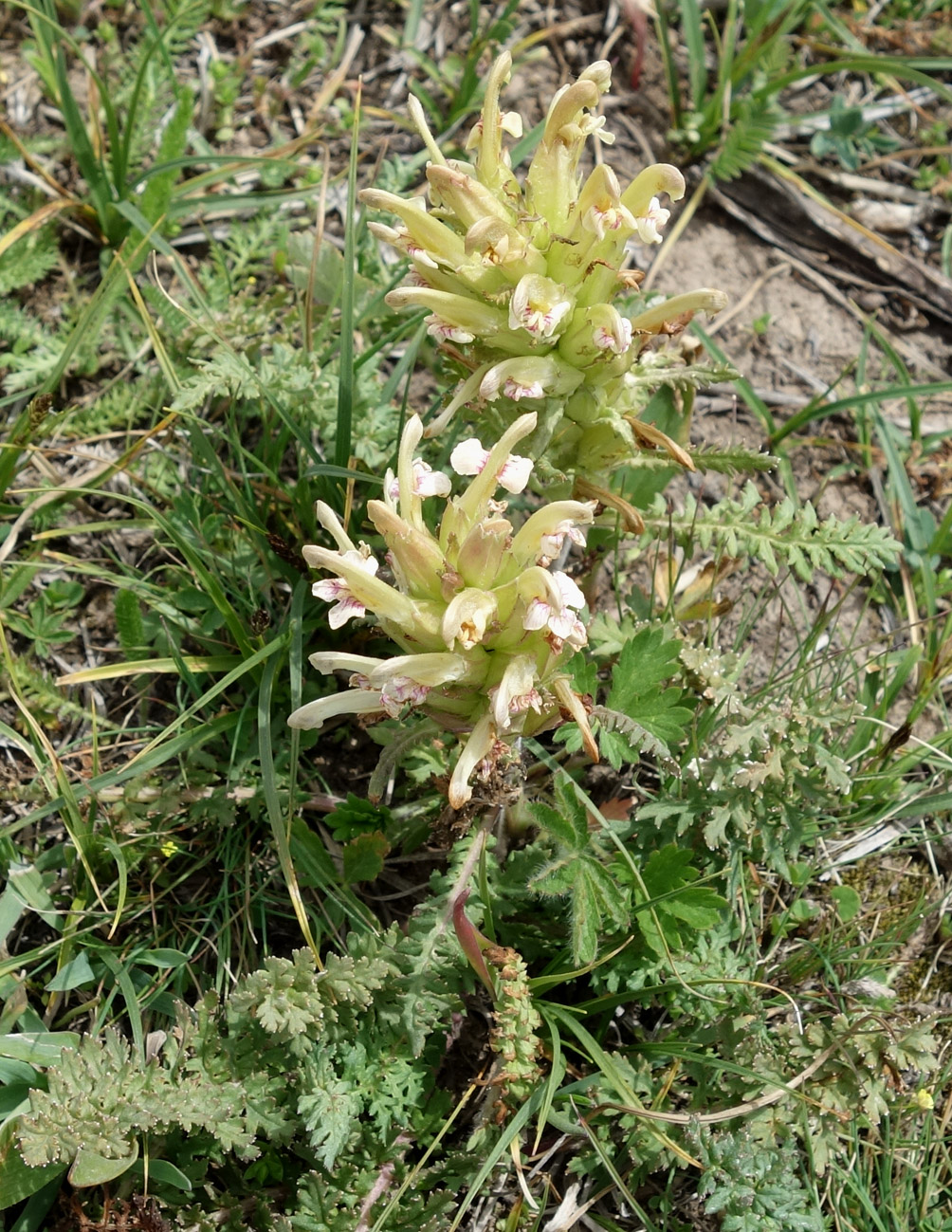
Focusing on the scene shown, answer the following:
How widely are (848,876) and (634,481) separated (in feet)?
4.92

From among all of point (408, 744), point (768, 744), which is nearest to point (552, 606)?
point (408, 744)

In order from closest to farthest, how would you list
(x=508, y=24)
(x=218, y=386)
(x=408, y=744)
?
(x=408, y=744), (x=218, y=386), (x=508, y=24)

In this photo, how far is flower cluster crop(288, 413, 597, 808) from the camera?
235 centimetres

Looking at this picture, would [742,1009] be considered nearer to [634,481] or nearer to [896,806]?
[896,806]

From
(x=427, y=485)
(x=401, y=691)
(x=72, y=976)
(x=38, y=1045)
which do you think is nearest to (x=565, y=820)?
(x=401, y=691)

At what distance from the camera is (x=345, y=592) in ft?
8.01

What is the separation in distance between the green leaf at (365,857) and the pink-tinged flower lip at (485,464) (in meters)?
1.19

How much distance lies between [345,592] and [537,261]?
100 centimetres

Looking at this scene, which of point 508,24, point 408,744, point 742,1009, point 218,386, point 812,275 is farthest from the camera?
point 812,275

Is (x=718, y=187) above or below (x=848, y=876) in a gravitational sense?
above

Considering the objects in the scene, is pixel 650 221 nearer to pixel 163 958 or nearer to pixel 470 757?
pixel 470 757

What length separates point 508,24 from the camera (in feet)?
14.2

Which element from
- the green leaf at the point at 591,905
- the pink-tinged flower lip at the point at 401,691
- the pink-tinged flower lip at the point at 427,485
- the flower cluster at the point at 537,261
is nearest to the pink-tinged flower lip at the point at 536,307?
the flower cluster at the point at 537,261

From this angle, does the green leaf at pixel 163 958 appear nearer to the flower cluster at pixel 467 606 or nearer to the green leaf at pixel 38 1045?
the green leaf at pixel 38 1045
